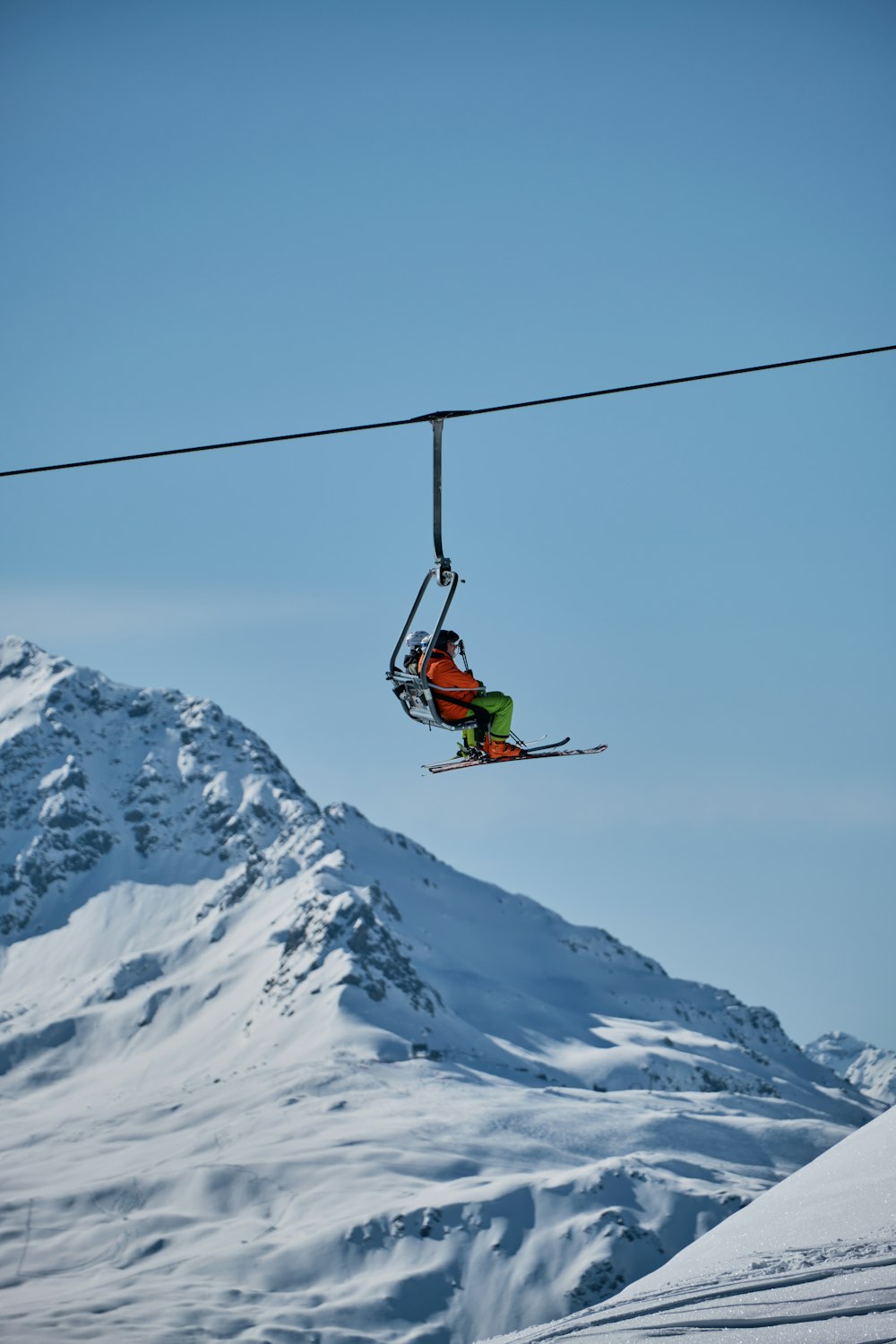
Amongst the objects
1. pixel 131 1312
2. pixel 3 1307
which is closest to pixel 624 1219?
pixel 131 1312

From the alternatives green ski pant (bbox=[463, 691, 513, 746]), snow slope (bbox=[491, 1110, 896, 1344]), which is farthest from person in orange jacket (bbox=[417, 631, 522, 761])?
snow slope (bbox=[491, 1110, 896, 1344])

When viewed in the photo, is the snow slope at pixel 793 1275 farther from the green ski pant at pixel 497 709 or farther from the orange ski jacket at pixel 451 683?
the orange ski jacket at pixel 451 683

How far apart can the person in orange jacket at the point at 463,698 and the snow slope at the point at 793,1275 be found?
9.39 meters

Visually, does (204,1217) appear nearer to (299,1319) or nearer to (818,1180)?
(299,1319)

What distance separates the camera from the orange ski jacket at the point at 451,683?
2233 cm

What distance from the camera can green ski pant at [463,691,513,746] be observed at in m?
22.9

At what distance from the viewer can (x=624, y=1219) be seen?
14775 cm

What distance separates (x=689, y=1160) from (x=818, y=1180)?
14941 centimetres

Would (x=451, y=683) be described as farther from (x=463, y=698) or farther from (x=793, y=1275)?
(x=793, y=1275)

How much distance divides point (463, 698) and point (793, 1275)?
12793mm

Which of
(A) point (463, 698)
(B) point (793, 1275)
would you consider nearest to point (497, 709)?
(A) point (463, 698)

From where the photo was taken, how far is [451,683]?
2241cm

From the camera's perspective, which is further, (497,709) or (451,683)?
(497,709)

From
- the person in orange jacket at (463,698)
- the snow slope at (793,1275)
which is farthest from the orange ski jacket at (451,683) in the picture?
the snow slope at (793,1275)
